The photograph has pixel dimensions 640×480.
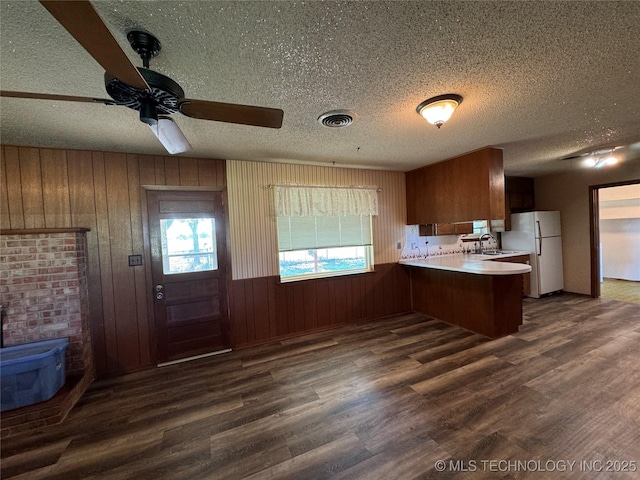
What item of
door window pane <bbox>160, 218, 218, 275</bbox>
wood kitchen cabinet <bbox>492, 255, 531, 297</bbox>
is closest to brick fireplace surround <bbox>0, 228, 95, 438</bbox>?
door window pane <bbox>160, 218, 218, 275</bbox>

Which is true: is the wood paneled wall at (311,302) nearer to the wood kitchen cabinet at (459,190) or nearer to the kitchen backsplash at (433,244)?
the kitchen backsplash at (433,244)

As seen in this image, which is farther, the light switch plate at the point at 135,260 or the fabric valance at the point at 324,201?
the fabric valance at the point at 324,201

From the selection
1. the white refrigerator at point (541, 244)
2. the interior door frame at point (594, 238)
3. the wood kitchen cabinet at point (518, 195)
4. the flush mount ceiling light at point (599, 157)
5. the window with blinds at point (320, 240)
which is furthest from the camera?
the wood kitchen cabinet at point (518, 195)

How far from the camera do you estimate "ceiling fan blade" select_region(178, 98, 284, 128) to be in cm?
134

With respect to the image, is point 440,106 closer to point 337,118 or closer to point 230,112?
point 337,118

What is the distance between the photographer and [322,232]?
374cm

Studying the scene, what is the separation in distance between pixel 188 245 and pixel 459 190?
3617 millimetres

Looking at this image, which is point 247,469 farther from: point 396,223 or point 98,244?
point 396,223

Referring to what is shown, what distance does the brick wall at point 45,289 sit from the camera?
231cm

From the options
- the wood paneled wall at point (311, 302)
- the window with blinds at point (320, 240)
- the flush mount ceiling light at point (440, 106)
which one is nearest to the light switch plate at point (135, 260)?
the wood paneled wall at point (311, 302)

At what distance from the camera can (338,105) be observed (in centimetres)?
191

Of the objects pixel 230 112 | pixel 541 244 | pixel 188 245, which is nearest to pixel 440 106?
pixel 230 112

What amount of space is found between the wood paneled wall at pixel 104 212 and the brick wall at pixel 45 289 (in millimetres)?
162

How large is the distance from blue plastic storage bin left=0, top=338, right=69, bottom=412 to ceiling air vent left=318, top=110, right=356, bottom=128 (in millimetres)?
3052
